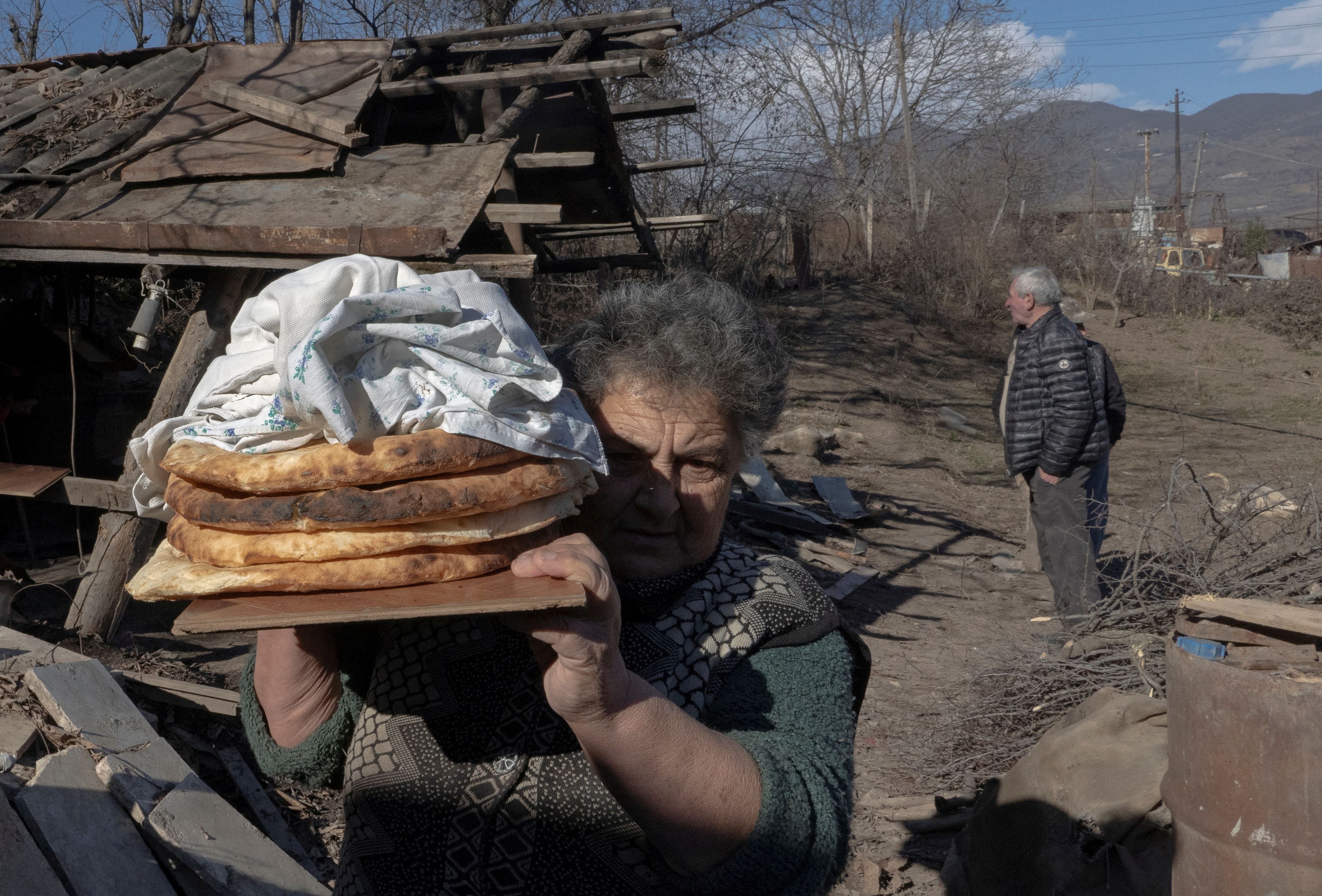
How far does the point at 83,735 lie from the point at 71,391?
18.9ft

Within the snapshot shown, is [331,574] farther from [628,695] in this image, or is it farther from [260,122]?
[260,122]

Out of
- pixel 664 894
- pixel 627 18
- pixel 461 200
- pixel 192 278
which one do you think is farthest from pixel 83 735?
pixel 627 18

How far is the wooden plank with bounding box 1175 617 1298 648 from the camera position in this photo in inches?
109

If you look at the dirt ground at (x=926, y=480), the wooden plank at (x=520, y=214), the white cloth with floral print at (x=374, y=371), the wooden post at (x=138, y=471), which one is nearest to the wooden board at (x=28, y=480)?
the wooden post at (x=138, y=471)

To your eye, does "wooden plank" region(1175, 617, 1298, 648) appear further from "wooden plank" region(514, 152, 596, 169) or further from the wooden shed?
"wooden plank" region(514, 152, 596, 169)

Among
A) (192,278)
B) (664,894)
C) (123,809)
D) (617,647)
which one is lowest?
(123,809)

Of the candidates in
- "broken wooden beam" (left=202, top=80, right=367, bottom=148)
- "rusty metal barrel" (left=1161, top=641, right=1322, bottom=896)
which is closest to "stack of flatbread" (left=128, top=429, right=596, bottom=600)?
"rusty metal barrel" (left=1161, top=641, right=1322, bottom=896)

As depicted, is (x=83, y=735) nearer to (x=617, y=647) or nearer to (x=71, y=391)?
(x=617, y=647)

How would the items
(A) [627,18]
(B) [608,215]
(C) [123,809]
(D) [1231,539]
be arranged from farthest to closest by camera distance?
1. (B) [608,215]
2. (A) [627,18]
3. (D) [1231,539]
4. (C) [123,809]

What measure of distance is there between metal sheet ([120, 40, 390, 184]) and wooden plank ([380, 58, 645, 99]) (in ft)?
0.74

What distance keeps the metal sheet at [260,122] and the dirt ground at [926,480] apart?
105 inches

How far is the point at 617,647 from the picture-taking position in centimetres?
Result: 124

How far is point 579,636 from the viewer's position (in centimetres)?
120

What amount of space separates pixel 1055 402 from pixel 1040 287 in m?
0.84
